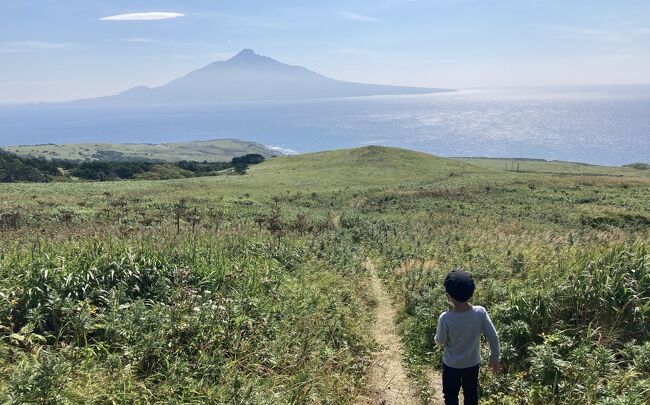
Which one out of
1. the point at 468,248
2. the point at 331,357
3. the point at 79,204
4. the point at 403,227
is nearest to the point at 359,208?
the point at 403,227

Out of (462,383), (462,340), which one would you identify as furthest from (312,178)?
(462,340)

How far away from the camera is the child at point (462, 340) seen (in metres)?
5.15

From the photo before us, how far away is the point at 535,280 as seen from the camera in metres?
8.49

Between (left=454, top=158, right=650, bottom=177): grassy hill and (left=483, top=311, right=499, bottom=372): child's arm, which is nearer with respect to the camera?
(left=483, top=311, right=499, bottom=372): child's arm

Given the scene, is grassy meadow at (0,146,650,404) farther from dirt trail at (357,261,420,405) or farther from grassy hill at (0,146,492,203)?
grassy hill at (0,146,492,203)

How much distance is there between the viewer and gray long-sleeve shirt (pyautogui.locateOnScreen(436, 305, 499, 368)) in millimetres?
5199

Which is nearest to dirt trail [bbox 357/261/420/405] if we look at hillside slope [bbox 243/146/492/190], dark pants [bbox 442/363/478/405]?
dark pants [bbox 442/363/478/405]

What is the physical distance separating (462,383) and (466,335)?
2.61 feet

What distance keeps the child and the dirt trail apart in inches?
49.7

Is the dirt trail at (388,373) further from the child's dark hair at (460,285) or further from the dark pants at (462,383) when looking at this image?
the child's dark hair at (460,285)

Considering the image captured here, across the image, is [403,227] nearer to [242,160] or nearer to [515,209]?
[515,209]

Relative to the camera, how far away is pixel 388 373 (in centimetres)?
735

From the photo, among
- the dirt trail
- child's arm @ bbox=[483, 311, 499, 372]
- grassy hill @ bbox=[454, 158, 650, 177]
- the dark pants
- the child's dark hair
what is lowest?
grassy hill @ bbox=[454, 158, 650, 177]

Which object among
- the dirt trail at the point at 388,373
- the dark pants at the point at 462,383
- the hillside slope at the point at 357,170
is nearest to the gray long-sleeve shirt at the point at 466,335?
the dark pants at the point at 462,383
